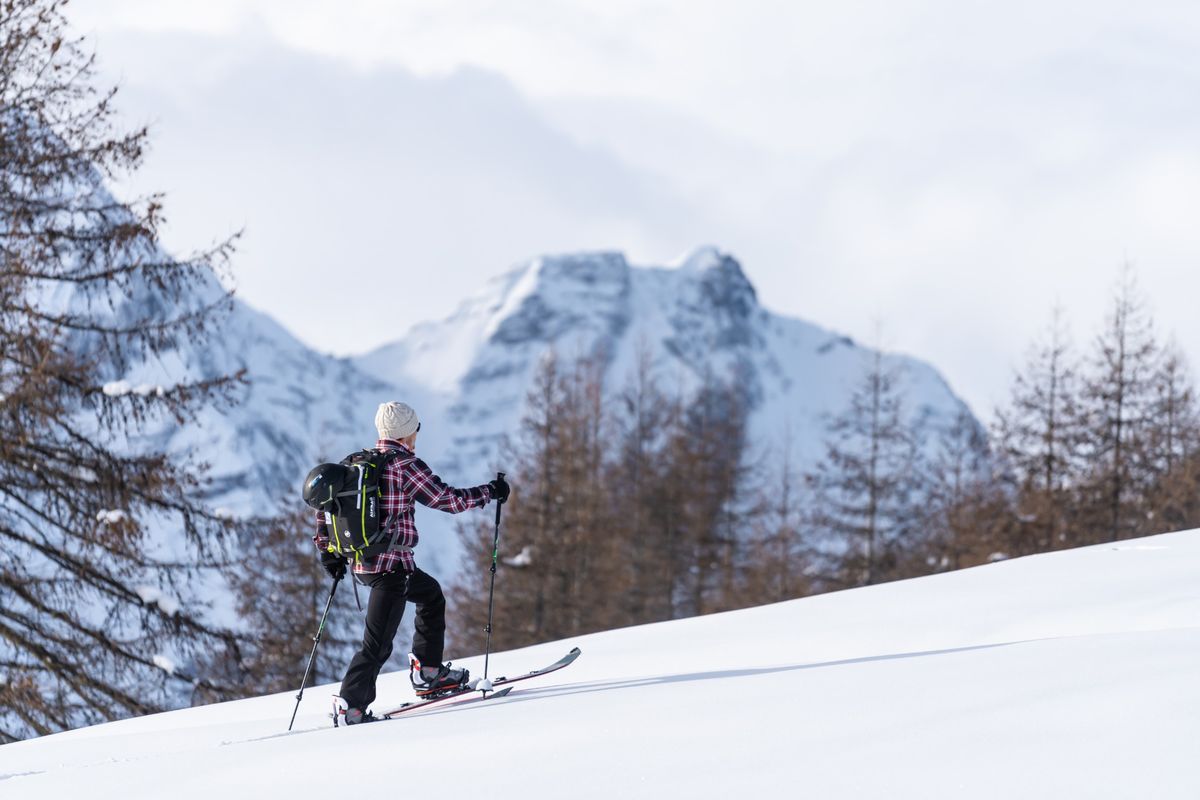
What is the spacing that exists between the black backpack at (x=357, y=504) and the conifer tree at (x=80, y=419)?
3999mm

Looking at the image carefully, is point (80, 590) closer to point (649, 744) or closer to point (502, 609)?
point (649, 744)

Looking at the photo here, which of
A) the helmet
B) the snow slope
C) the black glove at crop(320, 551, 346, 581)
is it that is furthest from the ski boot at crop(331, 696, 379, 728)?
the helmet

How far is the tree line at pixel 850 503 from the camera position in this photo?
72.8 ft

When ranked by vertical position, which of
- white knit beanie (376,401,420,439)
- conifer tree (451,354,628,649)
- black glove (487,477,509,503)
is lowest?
black glove (487,477,509,503)

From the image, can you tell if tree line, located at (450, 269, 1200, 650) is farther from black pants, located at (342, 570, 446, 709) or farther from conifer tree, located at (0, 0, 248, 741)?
black pants, located at (342, 570, 446, 709)

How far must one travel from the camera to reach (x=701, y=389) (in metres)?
46.2

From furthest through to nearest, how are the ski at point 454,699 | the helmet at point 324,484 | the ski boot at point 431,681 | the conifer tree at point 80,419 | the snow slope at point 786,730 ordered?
the conifer tree at point 80,419
the ski boot at point 431,681
the ski at point 454,699
the helmet at point 324,484
the snow slope at point 786,730

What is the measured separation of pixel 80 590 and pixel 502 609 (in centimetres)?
1198

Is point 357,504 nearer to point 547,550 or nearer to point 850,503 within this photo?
point 547,550

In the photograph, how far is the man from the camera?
6.46 metres

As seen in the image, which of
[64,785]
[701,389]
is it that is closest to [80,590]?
[64,785]

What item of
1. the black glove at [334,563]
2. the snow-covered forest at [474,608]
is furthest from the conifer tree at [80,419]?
the black glove at [334,563]

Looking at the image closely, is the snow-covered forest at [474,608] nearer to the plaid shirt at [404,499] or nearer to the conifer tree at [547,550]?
the conifer tree at [547,550]

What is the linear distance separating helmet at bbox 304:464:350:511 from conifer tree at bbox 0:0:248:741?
4056 millimetres
